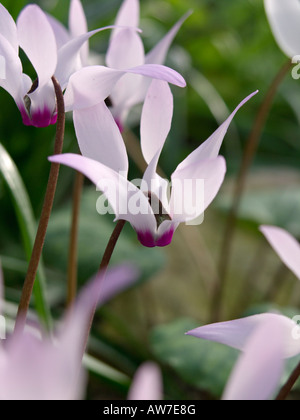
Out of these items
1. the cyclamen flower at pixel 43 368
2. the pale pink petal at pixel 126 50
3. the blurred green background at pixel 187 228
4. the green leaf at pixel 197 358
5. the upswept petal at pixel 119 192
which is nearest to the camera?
the cyclamen flower at pixel 43 368

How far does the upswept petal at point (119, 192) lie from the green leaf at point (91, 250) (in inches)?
23.6

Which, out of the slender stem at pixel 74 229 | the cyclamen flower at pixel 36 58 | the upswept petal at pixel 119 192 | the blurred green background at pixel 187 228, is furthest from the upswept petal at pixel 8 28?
the blurred green background at pixel 187 228

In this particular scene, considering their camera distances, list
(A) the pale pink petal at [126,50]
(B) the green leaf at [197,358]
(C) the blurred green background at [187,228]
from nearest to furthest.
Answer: (A) the pale pink petal at [126,50] < (B) the green leaf at [197,358] < (C) the blurred green background at [187,228]

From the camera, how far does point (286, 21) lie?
1.78 feet

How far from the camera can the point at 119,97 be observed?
576 millimetres

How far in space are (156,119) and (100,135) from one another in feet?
0.14

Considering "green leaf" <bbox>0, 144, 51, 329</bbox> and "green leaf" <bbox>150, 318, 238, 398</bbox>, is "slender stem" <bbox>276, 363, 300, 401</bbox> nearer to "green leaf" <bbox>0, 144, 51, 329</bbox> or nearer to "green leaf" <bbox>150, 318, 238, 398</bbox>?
"green leaf" <bbox>0, 144, 51, 329</bbox>

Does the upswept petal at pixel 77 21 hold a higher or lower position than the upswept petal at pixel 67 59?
higher

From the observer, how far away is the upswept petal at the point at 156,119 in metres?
0.41

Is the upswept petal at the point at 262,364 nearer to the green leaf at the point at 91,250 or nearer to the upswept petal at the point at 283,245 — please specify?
the upswept petal at the point at 283,245

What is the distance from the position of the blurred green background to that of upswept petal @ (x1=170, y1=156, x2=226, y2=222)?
0.43m

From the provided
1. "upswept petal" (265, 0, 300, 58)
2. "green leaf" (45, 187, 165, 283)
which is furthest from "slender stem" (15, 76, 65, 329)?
"green leaf" (45, 187, 165, 283)

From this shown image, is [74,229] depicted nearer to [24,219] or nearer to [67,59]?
[24,219]
